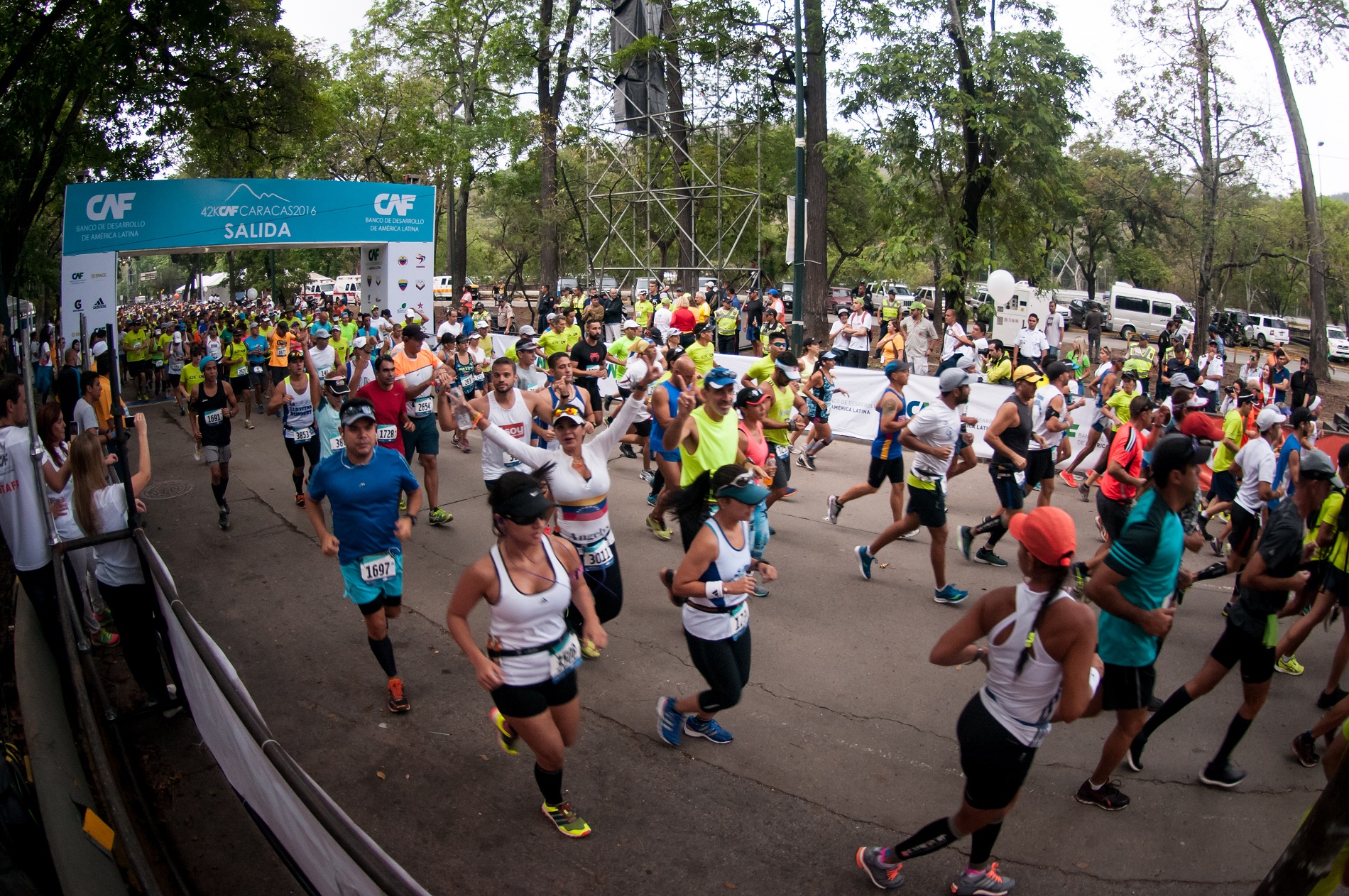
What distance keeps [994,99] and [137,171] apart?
Answer: 19283mm

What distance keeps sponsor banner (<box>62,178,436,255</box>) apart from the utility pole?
10.1 m

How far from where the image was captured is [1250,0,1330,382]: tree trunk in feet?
66.1

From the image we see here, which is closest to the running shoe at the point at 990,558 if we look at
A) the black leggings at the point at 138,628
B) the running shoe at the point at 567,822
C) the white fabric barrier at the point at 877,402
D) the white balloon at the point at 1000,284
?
the white fabric barrier at the point at 877,402

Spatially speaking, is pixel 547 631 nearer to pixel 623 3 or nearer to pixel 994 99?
pixel 994 99

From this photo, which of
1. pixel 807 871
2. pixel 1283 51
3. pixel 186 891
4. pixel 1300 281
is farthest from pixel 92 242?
pixel 1300 281

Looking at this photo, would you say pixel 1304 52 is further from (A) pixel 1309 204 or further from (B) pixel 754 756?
(B) pixel 754 756

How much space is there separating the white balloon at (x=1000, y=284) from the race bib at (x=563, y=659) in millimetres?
17535

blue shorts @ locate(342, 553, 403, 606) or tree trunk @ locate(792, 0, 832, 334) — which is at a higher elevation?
tree trunk @ locate(792, 0, 832, 334)

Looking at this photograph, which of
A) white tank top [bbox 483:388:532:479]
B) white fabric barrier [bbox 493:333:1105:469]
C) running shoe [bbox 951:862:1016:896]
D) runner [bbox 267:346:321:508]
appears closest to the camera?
running shoe [bbox 951:862:1016:896]

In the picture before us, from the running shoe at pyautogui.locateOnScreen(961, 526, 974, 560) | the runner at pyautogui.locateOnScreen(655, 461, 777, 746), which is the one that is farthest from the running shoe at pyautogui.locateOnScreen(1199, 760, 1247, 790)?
the running shoe at pyautogui.locateOnScreen(961, 526, 974, 560)

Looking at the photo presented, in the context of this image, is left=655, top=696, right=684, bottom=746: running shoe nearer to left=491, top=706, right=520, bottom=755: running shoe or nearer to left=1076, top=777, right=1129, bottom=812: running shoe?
left=491, top=706, right=520, bottom=755: running shoe

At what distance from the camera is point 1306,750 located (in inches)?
199

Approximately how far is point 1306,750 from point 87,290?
2033cm

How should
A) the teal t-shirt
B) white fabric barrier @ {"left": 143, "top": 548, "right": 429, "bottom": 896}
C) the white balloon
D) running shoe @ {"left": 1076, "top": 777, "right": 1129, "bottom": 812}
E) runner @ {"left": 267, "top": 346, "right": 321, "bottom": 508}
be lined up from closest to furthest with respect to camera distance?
white fabric barrier @ {"left": 143, "top": 548, "right": 429, "bottom": 896} < the teal t-shirt < running shoe @ {"left": 1076, "top": 777, "right": 1129, "bottom": 812} < runner @ {"left": 267, "top": 346, "right": 321, "bottom": 508} < the white balloon
